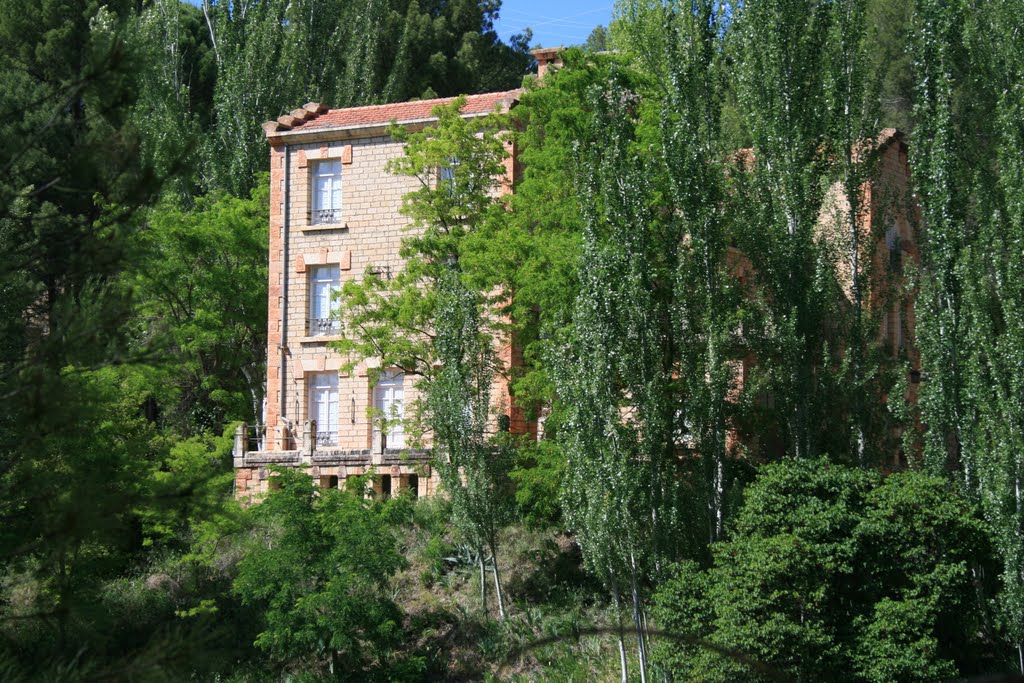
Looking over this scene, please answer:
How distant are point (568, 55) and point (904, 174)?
1009 cm

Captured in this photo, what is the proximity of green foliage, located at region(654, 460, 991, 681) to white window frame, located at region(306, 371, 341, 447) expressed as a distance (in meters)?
11.9

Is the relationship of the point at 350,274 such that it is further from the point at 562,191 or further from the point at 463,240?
the point at 562,191

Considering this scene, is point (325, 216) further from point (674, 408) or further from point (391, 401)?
point (674, 408)

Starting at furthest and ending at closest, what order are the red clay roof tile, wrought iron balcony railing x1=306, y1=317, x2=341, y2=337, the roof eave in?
1. wrought iron balcony railing x1=306, y1=317, x2=341, y2=337
2. the roof eave
3. the red clay roof tile

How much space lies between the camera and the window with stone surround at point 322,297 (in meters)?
32.2

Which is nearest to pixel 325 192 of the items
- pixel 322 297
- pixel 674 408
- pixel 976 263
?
pixel 322 297

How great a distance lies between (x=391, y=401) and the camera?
31062 mm

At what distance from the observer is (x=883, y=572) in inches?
838

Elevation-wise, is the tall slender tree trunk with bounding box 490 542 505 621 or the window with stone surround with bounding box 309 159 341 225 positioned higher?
the window with stone surround with bounding box 309 159 341 225

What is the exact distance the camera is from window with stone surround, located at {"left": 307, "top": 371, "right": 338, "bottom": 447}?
3194 cm

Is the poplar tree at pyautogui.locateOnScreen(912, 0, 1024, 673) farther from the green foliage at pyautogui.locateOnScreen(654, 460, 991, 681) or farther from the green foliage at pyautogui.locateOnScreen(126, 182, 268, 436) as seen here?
the green foliage at pyautogui.locateOnScreen(126, 182, 268, 436)

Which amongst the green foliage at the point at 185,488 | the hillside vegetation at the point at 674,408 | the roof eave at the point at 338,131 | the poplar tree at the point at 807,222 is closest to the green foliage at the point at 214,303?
the green foliage at the point at 185,488

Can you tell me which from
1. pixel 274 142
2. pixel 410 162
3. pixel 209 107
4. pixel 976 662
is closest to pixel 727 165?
pixel 410 162

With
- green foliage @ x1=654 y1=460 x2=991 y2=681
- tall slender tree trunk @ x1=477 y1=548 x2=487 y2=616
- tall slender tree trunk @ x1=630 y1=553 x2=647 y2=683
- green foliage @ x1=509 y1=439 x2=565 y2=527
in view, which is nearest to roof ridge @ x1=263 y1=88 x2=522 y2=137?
green foliage @ x1=509 y1=439 x2=565 y2=527
